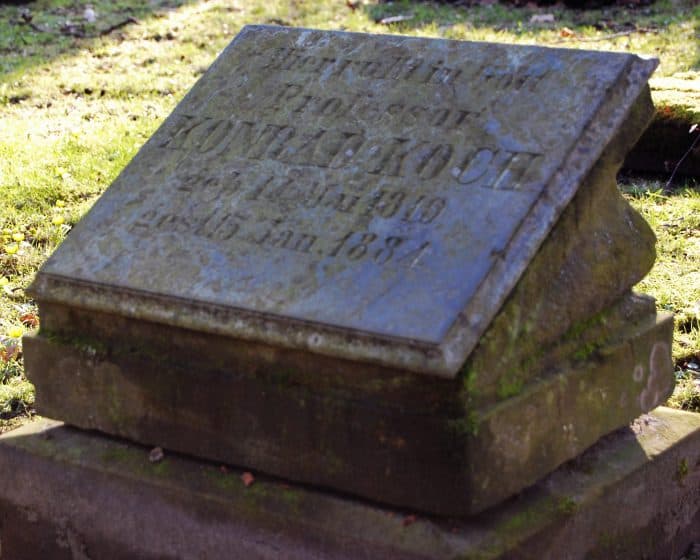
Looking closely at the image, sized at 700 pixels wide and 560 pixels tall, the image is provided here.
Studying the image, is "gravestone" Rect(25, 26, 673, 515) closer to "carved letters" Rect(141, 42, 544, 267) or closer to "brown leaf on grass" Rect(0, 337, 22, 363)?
"carved letters" Rect(141, 42, 544, 267)

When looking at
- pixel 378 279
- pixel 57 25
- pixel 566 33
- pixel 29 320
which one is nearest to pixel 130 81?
pixel 57 25

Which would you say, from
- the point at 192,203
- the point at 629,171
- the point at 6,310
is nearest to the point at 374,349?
the point at 192,203

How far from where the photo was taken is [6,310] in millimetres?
4402

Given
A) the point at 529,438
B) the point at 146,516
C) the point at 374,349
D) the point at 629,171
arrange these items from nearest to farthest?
1. the point at 374,349
2. the point at 529,438
3. the point at 146,516
4. the point at 629,171

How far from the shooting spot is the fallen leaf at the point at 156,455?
269 centimetres

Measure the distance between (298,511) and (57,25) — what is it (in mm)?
7172

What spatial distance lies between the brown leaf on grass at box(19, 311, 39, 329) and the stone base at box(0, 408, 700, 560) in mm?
1394

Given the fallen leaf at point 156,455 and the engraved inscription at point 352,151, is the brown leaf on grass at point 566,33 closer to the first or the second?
the engraved inscription at point 352,151

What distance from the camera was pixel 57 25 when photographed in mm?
8906

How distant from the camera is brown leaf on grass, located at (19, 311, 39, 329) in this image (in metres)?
4.30

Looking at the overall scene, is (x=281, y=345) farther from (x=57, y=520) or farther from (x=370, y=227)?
(x=57, y=520)

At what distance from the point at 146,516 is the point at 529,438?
2.84ft

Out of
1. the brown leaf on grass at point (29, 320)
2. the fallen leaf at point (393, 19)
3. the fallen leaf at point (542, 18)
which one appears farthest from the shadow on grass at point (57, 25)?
the brown leaf on grass at point (29, 320)

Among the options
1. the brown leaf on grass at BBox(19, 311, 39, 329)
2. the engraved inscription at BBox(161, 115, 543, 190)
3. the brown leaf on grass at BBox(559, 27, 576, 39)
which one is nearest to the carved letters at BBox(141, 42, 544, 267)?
the engraved inscription at BBox(161, 115, 543, 190)
